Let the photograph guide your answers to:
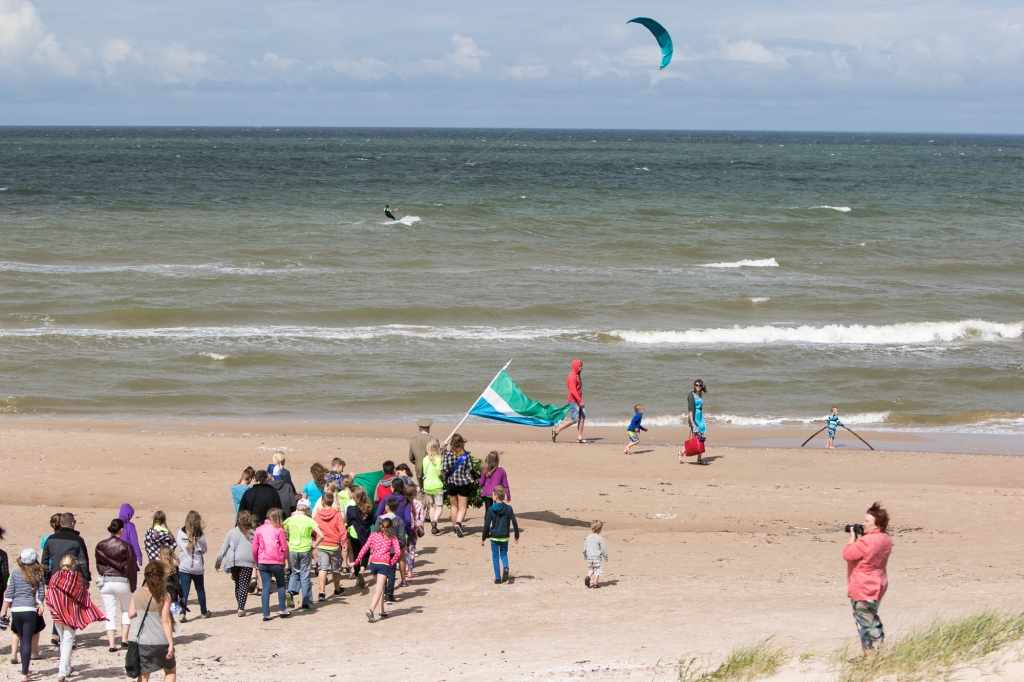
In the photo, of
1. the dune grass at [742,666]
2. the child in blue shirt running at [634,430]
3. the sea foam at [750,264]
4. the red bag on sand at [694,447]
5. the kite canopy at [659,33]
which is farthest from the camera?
the sea foam at [750,264]

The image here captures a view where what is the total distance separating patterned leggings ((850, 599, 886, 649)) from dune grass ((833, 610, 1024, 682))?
10 cm

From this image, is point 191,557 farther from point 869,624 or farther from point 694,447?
point 694,447

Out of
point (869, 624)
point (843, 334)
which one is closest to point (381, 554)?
point (869, 624)

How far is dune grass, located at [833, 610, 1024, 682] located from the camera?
21.6 feet

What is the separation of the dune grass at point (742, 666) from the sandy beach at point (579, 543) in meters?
0.29

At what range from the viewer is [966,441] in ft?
56.3

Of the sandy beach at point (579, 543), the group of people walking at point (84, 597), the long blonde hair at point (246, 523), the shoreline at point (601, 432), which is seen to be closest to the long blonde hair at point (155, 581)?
the group of people walking at point (84, 597)

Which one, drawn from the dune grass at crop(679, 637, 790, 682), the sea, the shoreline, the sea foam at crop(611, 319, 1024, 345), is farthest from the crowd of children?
the sea foam at crop(611, 319, 1024, 345)

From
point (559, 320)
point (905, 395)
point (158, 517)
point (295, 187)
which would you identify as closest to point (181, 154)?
point (295, 187)

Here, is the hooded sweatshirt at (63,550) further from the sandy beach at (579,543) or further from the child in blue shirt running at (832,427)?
the child in blue shirt running at (832,427)

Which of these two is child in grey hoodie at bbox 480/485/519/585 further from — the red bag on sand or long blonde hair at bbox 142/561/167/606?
the red bag on sand

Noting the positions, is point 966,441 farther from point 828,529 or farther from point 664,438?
point 828,529

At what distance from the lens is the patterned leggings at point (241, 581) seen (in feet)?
30.0

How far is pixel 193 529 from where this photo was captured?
877cm
